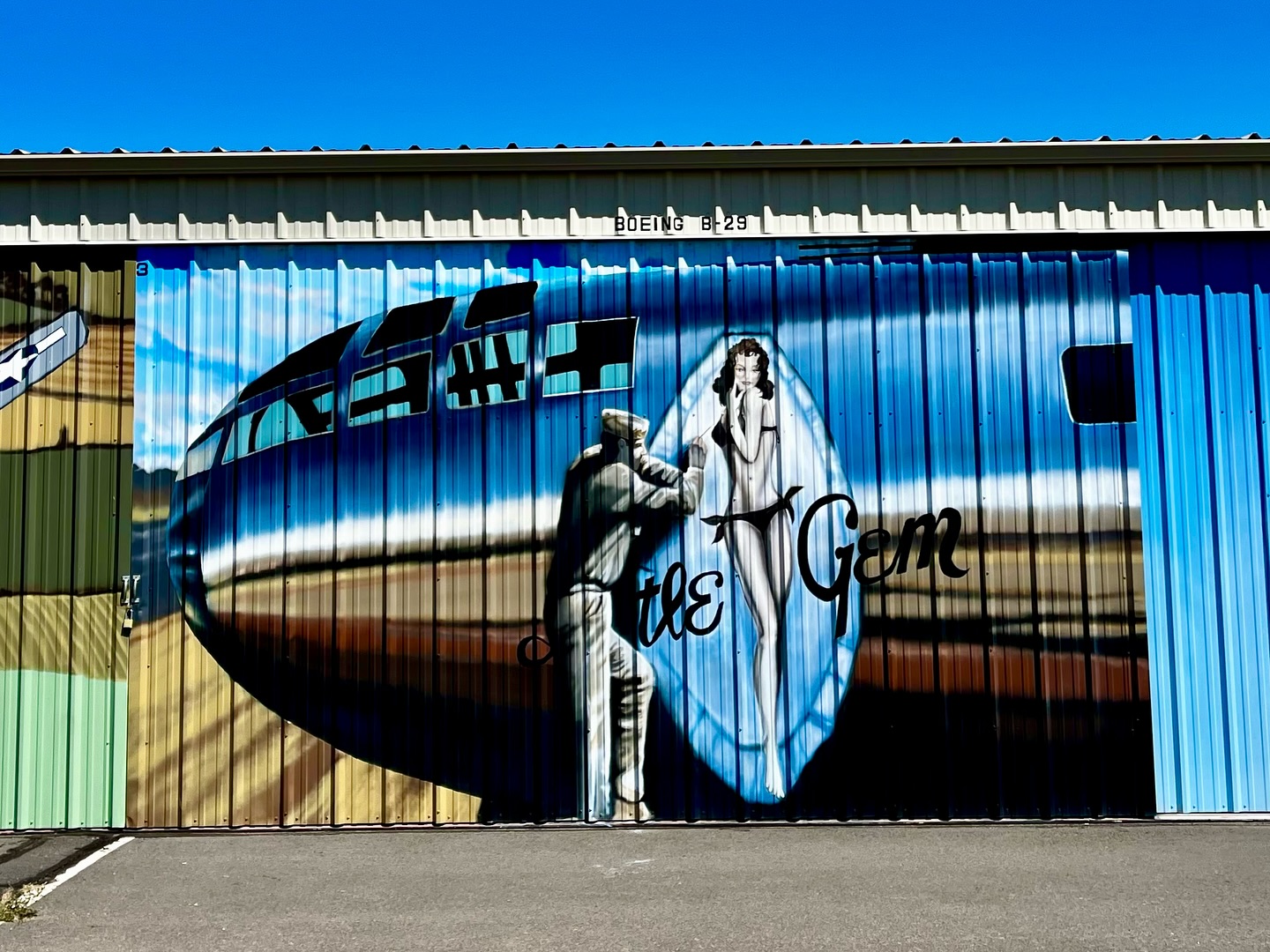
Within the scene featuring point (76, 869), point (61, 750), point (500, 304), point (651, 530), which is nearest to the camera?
point (76, 869)

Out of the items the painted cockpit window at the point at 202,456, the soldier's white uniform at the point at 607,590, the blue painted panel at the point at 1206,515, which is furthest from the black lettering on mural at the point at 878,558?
the painted cockpit window at the point at 202,456

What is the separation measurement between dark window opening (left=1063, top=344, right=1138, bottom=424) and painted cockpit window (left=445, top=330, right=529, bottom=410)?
4.44 meters

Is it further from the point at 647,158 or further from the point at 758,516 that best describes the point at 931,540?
the point at 647,158

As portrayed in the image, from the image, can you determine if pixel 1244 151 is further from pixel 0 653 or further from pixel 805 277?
pixel 0 653

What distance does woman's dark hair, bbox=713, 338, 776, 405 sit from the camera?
30.7 feet

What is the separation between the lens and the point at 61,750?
30.1ft

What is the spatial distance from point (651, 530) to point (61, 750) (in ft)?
16.5

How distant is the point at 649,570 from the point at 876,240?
3281 millimetres

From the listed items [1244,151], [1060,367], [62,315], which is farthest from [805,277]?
[62,315]

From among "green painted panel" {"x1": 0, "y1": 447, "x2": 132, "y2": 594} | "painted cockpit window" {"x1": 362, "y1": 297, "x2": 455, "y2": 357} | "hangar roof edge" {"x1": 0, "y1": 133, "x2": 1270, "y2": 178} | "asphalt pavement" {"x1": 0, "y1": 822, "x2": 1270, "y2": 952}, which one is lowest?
"asphalt pavement" {"x1": 0, "y1": 822, "x2": 1270, "y2": 952}

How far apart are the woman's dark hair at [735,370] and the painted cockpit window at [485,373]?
5.28 ft

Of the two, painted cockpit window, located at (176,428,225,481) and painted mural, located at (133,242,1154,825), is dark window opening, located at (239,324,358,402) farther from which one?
painted cockpit window, located at (176,428,225,481)

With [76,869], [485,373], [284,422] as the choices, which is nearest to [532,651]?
[485,373]

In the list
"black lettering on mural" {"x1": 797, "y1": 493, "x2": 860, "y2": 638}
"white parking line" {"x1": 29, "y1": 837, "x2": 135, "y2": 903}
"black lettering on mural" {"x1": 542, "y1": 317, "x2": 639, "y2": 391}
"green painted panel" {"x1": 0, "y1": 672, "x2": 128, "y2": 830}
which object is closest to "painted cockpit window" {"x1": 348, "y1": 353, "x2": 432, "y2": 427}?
"black lettering on mural" {"x1": 542, "y1": 317, "x2": 639, "y2": 391}
